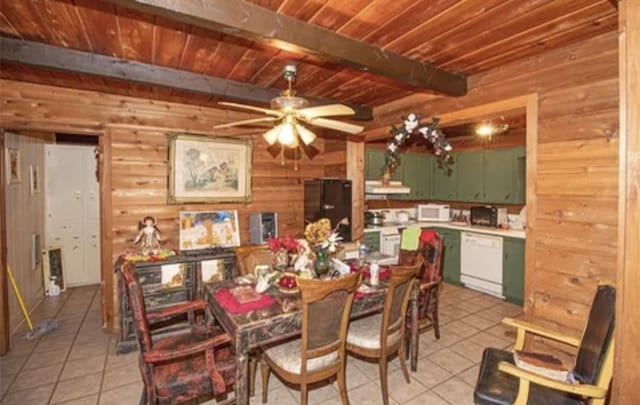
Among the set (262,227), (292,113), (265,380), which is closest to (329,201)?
(262,227)

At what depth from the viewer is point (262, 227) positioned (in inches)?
158

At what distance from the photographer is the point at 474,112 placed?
119 inches

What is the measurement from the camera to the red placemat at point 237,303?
2.03 metres

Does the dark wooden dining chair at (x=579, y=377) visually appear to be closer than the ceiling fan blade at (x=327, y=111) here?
Yes

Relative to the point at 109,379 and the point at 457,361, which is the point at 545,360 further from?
the point at 109,379

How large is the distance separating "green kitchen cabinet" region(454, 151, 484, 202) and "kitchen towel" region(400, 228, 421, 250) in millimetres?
2376

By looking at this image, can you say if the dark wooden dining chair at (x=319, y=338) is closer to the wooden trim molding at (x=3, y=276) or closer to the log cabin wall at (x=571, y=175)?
the log cabin wall at (x=571, y=175)

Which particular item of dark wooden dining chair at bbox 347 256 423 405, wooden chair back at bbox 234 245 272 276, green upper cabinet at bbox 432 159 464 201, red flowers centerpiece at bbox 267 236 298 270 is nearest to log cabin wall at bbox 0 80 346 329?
wooden chair back at bbox 234 245 272 276

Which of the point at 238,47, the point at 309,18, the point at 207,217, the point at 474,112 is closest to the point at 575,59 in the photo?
the point at 474,112

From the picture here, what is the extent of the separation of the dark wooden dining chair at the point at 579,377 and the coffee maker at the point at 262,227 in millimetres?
2821

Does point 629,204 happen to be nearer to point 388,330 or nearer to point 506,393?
point 506,393

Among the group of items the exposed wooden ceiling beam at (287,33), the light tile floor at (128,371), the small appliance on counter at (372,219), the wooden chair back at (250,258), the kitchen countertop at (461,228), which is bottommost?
the light tile floor at (128,371)

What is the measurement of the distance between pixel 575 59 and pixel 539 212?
121cm

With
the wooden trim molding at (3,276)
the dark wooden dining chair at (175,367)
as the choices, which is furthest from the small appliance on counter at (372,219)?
the wooden trim molding at (3,276)
